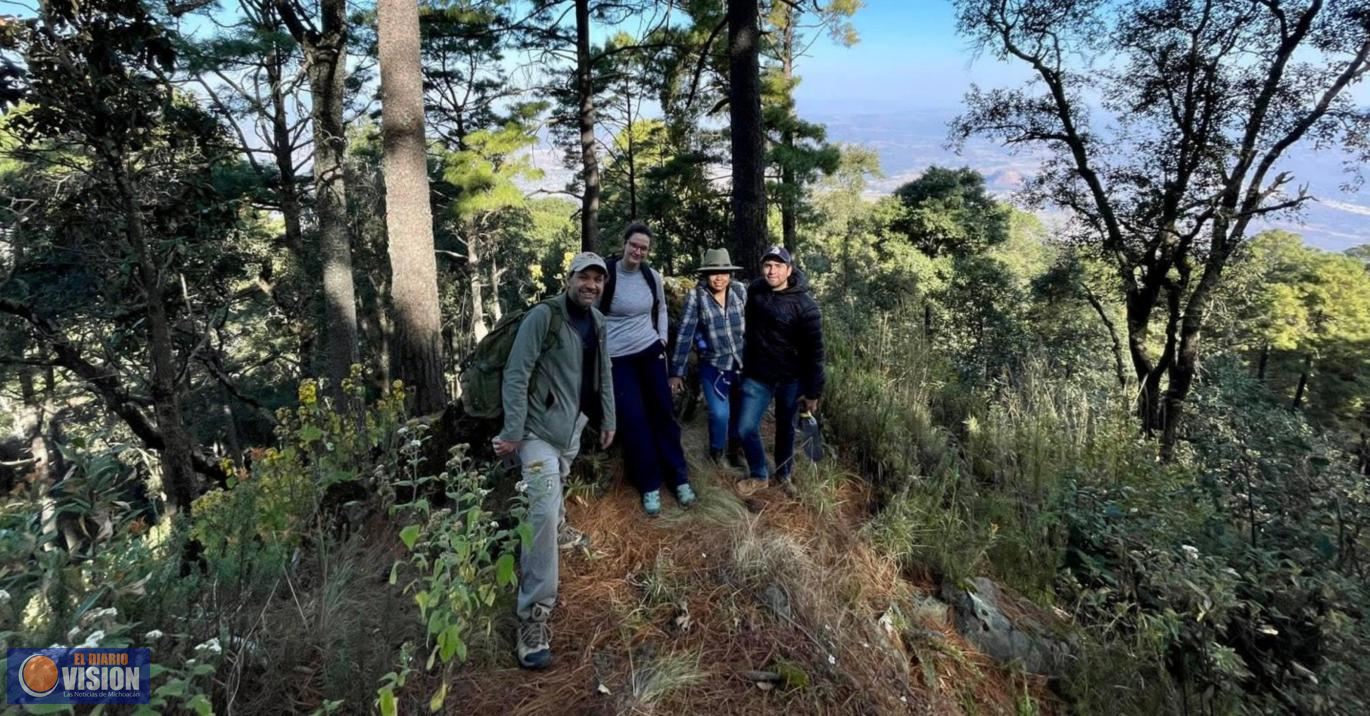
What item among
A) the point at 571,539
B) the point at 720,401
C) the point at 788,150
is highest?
the point at 788,150

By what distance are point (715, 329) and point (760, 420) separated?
63 cm

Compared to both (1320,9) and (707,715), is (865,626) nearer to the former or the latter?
(707,715)

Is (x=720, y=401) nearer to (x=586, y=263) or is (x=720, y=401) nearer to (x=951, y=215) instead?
(x=586, y=263)

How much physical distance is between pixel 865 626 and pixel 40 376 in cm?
2871

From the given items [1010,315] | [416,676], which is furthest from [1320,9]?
[416,676]

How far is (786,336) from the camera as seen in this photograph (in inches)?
135

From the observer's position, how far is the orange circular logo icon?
4.26 feet

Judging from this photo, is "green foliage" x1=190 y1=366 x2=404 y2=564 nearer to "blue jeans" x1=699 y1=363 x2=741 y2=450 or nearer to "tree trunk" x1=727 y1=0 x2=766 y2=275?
"blue jeans" x1=699 y1=363 x2=741 y2=450

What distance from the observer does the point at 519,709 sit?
7.11 feet

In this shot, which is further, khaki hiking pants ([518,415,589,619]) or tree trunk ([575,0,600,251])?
tree trunk ([575,0,600,251])

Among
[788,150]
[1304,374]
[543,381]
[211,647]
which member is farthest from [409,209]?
[1304,374]

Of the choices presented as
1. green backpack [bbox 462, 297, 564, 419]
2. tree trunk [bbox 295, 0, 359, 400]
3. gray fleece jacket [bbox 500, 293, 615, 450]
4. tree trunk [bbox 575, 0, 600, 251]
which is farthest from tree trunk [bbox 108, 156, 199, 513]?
tree trunk [bbox 575, 0, 600, 251]

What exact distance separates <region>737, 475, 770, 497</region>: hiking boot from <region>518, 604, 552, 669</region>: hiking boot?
1.42 meters

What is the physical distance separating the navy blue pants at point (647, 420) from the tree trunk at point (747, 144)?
2.24m
